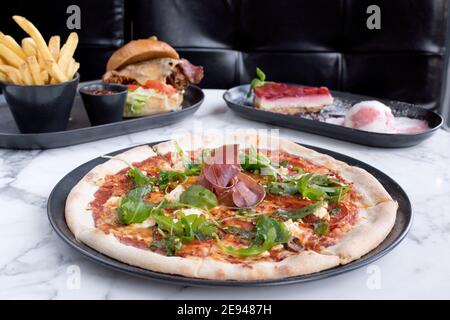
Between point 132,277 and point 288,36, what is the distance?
328cm

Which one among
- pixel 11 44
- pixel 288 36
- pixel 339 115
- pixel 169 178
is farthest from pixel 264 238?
pixel 288 36

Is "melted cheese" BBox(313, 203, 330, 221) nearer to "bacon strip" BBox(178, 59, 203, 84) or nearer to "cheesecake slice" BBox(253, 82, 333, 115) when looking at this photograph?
"cheesecake slice" BBox(253, 82, 333, 115)

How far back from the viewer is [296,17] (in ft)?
14.3

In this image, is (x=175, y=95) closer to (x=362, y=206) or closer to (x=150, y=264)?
(x=362, y=206)

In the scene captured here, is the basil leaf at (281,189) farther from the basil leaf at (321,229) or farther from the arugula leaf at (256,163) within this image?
the basil leaf at (321,229)

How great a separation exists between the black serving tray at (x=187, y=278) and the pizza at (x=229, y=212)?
22mm

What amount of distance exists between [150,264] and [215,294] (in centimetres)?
17

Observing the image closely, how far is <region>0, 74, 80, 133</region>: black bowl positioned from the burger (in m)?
0.42

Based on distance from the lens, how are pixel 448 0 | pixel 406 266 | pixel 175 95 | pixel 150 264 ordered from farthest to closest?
pixel 448 0
pixel 175 95
pixel 406 266
pixel 150 264

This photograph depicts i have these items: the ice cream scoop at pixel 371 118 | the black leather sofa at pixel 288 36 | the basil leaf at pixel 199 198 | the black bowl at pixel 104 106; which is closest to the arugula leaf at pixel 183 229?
the basil leaf at pixel 199 198

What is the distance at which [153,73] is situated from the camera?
3.02m

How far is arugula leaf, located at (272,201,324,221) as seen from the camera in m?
1.68

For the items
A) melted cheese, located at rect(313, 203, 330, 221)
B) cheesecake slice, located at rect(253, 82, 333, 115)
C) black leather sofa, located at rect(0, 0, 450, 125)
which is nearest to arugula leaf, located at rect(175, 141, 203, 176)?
melted cheese, located at rect(313, 203, 330, 221)

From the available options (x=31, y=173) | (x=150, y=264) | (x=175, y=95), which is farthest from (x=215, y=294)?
(x=175, y=95)
